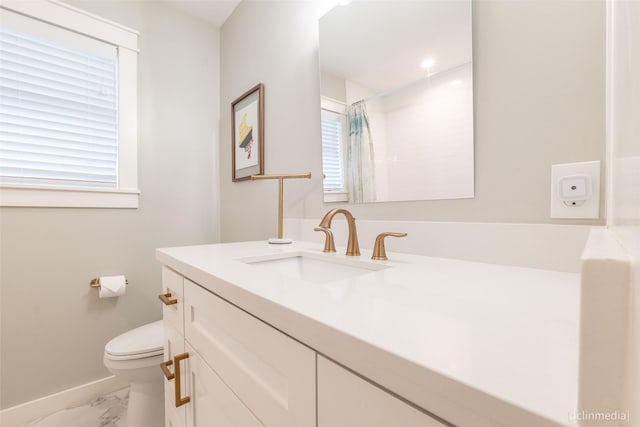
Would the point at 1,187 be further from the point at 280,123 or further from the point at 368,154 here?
the point at 368,154

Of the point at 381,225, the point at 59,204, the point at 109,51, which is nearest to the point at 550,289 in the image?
the point at 381,225

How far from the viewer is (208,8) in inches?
71.5

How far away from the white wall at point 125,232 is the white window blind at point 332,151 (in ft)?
3.82

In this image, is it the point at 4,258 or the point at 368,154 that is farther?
the point at 4,258

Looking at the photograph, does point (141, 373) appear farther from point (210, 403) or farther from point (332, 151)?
point (332, 151)

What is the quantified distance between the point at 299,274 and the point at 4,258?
1.48 meters

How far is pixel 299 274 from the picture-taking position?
3.13 ft

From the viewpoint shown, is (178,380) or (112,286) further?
(112,286)

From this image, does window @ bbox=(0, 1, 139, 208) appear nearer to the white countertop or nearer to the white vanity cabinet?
the white vanity cabinet

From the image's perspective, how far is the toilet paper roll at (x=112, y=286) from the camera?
1.46 m

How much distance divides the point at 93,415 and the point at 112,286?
0.62 metres

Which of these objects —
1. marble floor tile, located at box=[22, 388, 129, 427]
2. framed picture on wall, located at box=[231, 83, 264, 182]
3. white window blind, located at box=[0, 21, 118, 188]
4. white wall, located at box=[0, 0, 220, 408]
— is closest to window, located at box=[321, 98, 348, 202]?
framed picture on wall, located at box=[231, 83, 264, 182]

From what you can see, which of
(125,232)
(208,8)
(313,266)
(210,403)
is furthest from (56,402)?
(208,8)

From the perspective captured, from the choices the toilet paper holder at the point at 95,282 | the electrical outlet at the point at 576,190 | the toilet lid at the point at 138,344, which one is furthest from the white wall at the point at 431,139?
the toilet paper holder at the point at 95,282
